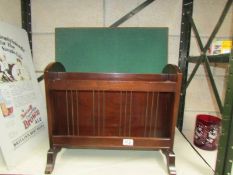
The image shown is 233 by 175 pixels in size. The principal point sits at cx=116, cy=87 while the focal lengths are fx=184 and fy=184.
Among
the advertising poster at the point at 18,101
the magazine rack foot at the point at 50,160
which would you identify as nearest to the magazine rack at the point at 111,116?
the magazine rack foot at the point at 50,160

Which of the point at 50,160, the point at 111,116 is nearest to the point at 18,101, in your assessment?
the point at 50,160

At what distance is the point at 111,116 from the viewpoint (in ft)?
3.33

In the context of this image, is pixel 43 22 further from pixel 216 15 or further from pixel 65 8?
pixel 216 15

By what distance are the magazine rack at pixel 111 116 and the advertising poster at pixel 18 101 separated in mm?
213

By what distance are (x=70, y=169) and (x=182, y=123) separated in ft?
3.29

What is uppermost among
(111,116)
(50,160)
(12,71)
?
(12,71)

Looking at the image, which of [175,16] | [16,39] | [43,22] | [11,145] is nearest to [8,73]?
[16,39]

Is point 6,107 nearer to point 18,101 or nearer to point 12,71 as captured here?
point 18,101

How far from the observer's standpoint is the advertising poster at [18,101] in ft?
3.25

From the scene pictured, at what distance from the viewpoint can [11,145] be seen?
3.24 feet

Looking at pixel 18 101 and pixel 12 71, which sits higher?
pixel 12 71

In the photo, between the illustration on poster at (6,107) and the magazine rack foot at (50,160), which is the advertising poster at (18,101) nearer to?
the illustration on poster at (6,107)

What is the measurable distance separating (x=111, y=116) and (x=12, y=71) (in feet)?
2.24

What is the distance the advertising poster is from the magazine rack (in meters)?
0.21
